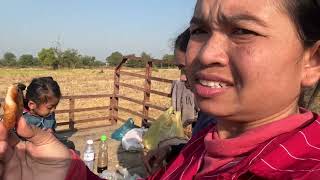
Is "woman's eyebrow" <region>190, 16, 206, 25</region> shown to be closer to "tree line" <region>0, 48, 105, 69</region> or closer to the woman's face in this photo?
the woman's face

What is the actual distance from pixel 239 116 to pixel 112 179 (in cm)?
290

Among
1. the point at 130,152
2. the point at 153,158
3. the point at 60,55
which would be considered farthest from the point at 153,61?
the point at 60,55

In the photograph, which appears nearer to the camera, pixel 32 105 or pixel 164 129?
pixel 32 105

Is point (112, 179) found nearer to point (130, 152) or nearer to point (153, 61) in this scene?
point (130, 152)

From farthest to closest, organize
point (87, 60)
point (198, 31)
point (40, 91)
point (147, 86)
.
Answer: point (87, 60)
point (147, 86)
point (40, 91)
point (198, 31)

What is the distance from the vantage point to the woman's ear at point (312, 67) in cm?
104

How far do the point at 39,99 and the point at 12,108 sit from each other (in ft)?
10.8

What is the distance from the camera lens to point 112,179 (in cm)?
→ 377

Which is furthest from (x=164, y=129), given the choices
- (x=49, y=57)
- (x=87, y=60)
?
(x=87, y=60)

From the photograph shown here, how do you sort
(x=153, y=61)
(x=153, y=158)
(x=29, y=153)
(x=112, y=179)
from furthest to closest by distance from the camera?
(x=153, y=61)
(x=112, y=179)
(x=153, y=158)
(x=29, y=153)

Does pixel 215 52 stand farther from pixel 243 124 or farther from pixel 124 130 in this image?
pixel 124 130

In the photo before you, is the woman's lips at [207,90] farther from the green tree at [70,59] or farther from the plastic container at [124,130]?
the green tree at [70,59]

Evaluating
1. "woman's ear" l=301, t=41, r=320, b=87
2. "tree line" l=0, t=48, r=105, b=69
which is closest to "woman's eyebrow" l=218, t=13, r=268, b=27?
"woman's ear" l=301, t=41, r=320, b=87

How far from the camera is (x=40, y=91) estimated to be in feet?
14.3
